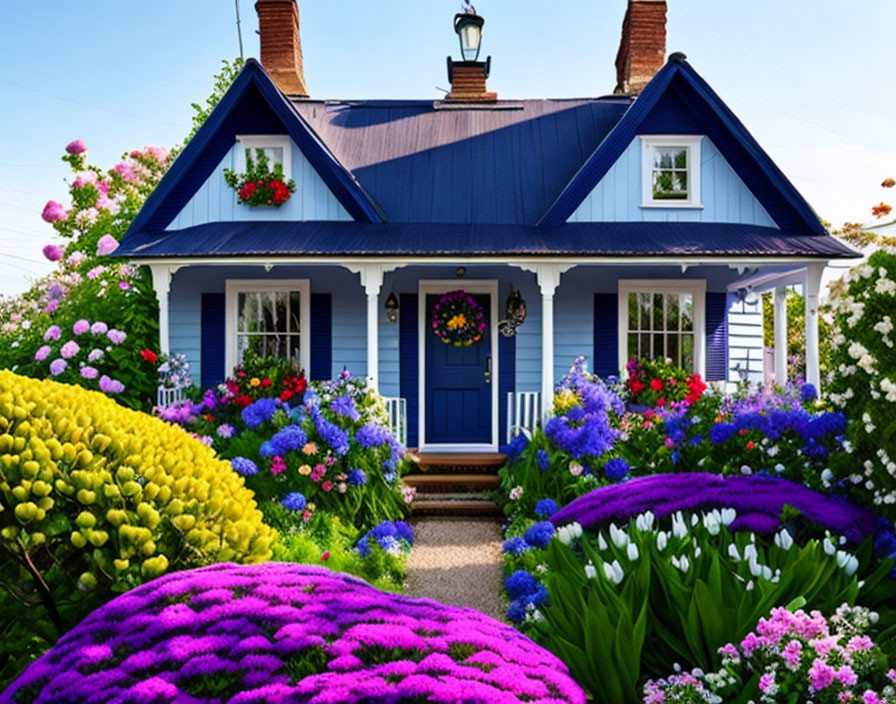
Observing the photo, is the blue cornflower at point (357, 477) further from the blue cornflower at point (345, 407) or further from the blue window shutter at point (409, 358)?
the blue window shutter at point (409, 358)

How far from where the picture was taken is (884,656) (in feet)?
8.36

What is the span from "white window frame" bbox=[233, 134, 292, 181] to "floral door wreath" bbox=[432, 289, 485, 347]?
282cm

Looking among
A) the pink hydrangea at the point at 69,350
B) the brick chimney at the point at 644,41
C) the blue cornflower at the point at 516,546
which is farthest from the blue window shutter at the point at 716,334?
the pink hydrangea at the point at 69,350

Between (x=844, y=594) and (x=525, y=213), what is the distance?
7735 millimetres

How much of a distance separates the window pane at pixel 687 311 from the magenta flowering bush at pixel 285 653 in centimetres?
865

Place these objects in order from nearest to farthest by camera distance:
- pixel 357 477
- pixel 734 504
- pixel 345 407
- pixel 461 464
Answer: pixel 734 504 < pixel 357 477 < pixel 345 407 < pixel 461 464

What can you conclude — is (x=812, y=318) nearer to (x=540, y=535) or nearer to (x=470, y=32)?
(x=540, y=535)

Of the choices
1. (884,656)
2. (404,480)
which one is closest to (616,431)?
(404,480)

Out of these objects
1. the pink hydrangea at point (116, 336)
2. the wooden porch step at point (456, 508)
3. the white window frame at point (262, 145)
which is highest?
the white window frame at point (262, 145)

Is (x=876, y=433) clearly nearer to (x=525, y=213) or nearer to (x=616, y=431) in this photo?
(x=616, y=431)

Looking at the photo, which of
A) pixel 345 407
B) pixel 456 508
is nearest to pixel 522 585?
pixel 345 407

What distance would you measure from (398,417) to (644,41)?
781 cm

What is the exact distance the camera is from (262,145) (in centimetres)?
1022

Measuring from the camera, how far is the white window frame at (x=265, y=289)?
34.0 ft
